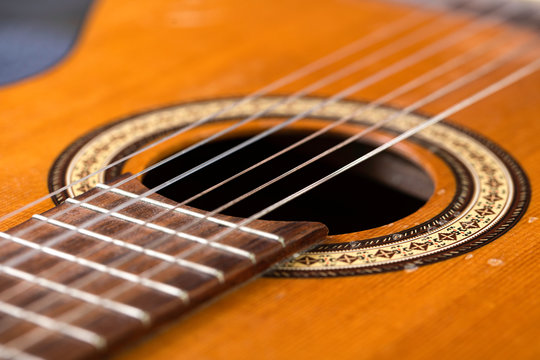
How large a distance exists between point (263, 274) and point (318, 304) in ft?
0.26

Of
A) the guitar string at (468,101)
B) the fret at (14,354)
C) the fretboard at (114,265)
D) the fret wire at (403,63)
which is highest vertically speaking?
the fret wire at (403,63)

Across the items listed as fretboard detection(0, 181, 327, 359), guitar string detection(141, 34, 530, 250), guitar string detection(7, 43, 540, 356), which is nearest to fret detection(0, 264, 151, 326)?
fretboard detection(0, 181, 327, 359)

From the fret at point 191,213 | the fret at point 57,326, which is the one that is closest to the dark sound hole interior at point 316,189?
the fret at point 191,213

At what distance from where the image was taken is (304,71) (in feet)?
4.68

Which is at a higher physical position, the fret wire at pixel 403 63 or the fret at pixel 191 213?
the fret wire at pixel 403 63

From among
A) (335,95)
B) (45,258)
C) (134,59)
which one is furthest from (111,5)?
(45,258)

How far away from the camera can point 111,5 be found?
1.70m

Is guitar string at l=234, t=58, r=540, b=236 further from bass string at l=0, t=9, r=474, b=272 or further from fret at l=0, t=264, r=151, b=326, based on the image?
fret at l=0, t=264, r=151, b=326

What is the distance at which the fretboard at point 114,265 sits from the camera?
69 centimetres

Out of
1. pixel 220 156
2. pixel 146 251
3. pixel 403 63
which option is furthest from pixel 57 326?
pixel 403 63

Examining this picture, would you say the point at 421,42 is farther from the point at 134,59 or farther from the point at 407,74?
the point at 134,59

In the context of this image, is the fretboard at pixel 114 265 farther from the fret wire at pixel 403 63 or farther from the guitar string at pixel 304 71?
the fret wire at pixel 403 63

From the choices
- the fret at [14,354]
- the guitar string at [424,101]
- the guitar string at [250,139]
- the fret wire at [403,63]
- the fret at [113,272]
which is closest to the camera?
the fret at [14,354]

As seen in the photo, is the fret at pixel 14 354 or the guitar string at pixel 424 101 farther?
the guitar string at pixel 424 101
